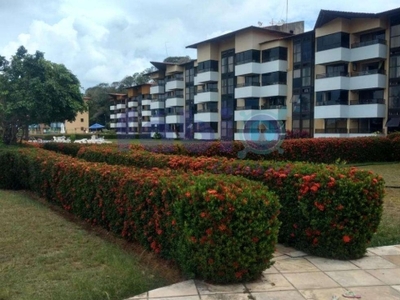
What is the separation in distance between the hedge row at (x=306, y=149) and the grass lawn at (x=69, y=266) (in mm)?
6772

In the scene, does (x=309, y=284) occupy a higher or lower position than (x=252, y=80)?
lower

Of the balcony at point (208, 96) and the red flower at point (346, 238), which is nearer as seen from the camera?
the red flower at point (346, 238)

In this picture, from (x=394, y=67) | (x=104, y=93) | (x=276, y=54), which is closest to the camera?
(x=394, y=67)

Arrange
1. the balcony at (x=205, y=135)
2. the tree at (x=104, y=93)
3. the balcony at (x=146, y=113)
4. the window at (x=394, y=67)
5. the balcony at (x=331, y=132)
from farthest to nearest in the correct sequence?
the tree at (x=104, y=93), the balcony at (x=146, y=113), the balcony at (x=205, y=135), the balcony at (x=331, y=132), the window at (x=394, y=67)

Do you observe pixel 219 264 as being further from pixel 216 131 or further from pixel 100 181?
pixel 216 131

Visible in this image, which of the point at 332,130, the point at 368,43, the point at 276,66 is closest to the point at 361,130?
the point at 332,130

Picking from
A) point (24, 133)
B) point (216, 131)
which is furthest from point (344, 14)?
point (24, 133)

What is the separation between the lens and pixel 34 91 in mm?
16969

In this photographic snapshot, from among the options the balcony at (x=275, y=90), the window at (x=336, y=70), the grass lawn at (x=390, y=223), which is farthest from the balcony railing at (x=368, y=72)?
the grass lawn at (x=390, y=223)

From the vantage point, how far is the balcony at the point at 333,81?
104ft

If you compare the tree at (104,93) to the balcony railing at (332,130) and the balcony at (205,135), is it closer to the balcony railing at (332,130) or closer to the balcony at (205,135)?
the balcony at (205,135)

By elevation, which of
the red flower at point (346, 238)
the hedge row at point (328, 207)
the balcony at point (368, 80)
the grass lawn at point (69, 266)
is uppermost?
the balcony at point (368, 80)

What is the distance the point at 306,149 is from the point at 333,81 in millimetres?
16208

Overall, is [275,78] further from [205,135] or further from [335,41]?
[205,135]
